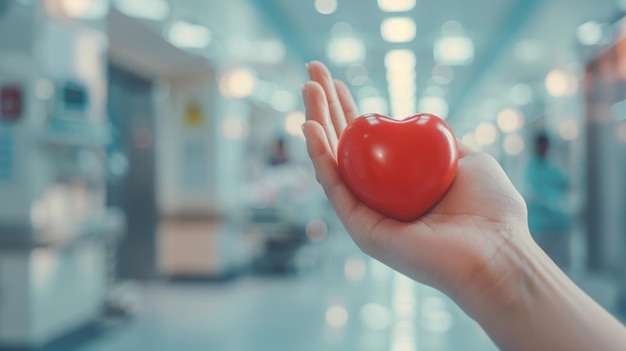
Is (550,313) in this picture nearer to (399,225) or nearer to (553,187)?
(399,225)

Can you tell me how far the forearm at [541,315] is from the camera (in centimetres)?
86

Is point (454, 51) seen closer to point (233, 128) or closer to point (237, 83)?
point (237, 83)

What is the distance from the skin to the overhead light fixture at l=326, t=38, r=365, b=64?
7.99 meters

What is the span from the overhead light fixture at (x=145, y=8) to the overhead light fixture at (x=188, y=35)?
0.87 ft

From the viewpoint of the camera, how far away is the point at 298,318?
4.75 m

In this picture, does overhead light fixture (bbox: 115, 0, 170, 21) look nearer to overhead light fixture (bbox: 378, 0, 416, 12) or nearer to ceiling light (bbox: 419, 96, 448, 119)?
overhead light fixture (bbox: 378, 0, 416, 12)

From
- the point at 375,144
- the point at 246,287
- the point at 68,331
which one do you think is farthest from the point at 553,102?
the point at 375,144

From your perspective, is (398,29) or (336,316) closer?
(336,316)

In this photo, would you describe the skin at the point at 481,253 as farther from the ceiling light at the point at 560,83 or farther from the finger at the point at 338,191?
the ceiling light at the point at 560,83

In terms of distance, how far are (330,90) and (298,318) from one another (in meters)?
3.80

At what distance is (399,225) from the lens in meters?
1.01

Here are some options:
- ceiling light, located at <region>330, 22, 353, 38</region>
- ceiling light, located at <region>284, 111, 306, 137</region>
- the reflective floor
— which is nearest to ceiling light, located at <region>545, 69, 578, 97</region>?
ceiling light, located at <region>330, 22, 353, 38</region>

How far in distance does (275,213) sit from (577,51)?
3.76 m

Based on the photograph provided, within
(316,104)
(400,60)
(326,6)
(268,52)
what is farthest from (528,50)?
(316,104)
